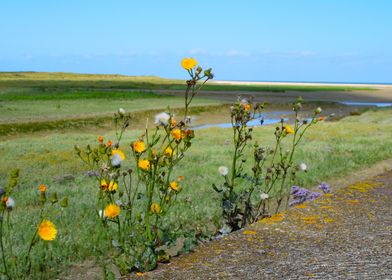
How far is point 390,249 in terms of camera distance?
3.42 meters

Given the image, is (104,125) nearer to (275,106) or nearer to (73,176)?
(73,176)

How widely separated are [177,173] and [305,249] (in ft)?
25.1

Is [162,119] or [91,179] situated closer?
[162,119]

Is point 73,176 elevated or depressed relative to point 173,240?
depressed

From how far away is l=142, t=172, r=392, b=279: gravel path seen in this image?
300cm

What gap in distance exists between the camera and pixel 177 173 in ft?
36.1

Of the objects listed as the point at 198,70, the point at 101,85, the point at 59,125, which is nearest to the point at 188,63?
the point at 198,70

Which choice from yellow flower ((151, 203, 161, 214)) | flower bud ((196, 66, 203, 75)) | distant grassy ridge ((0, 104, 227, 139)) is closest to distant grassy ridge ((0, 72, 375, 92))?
distant grassy ridge ((0, 104, 227, 139))

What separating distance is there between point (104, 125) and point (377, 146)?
16440 mm

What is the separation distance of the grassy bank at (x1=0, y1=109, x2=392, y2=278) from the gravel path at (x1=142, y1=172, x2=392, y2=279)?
43cm

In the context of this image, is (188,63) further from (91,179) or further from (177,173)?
(177,173)

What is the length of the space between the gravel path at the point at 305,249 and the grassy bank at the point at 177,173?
427 mm

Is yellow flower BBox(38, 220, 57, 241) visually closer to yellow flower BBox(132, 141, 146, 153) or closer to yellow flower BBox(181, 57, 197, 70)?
yellow flower BBox(132, 141, 146, 153)

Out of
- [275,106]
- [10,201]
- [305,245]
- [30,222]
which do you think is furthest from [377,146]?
[275,106]
